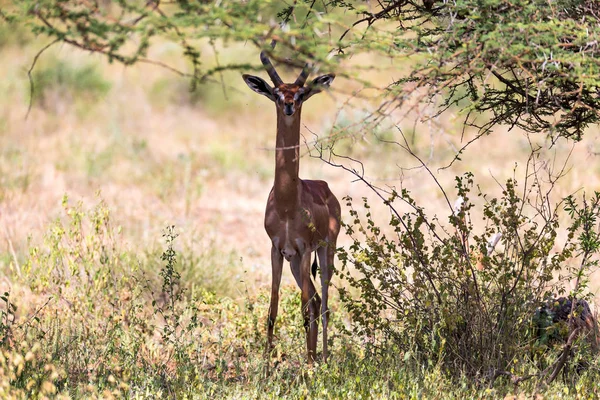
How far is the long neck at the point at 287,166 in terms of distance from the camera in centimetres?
626

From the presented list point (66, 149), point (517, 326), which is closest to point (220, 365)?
point (517, 326)

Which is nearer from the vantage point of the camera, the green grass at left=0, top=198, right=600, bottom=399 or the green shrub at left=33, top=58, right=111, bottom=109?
the green grass at left=0, top=198, right=600, bottom=399

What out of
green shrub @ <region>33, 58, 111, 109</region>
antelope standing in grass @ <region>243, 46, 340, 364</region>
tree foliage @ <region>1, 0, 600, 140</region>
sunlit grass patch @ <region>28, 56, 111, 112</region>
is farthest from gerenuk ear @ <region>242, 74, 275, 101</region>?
green shrub @ <region>33, 58, 111, 109</region>

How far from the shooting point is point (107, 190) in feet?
42.9

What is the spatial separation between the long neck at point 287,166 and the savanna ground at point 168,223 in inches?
11.7

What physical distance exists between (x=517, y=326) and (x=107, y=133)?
12.9 m

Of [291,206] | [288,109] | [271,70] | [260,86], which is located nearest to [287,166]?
[291,206]

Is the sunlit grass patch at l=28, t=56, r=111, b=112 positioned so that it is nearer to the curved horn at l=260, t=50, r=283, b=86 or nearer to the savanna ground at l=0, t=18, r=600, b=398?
the savanna ground at l=0, t=18, r=600, b=398

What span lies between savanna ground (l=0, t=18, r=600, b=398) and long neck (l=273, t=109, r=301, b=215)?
0.30 metres

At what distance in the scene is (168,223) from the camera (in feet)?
37.1

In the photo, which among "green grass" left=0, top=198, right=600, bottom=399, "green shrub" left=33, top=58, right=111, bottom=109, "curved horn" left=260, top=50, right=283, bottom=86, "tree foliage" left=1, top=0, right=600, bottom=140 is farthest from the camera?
"green shrub" left=33, top=58, right=111, bottom=109

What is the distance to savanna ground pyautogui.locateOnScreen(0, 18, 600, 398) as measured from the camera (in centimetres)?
545

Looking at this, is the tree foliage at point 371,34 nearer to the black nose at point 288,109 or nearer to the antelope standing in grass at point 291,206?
the black nose at point 288,109

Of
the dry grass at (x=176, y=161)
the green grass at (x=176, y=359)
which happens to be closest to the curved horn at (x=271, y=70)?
the green grass at (x=176, y=359)
